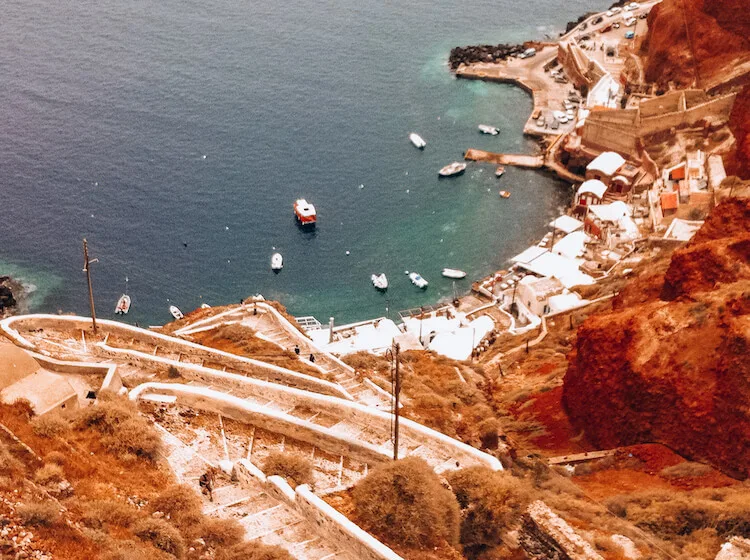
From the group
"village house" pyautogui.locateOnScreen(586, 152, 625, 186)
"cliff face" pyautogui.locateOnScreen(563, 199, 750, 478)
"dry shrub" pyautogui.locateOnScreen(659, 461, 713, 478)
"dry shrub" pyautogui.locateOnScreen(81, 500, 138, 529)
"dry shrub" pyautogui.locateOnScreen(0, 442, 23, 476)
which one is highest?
"village house" pyautogui.locateOnScreen(586, 152, 625, 186)

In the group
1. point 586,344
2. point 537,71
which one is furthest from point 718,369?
point 537,71

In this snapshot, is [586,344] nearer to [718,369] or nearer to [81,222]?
[718,369]

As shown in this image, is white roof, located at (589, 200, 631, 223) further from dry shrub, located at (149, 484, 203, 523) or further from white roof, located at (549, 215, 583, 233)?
dry shrub, located at (149, 484, 203, 523)

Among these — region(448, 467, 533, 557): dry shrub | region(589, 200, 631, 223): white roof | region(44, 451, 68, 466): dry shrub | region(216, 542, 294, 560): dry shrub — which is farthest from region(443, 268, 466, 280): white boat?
region(216, 542, 294, 560): dry shrub

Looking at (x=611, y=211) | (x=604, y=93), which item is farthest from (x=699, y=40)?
(x=611, y=211)

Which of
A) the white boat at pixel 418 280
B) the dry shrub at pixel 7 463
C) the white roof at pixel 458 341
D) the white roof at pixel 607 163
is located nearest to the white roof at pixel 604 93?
the white roof at pixel 607 163
